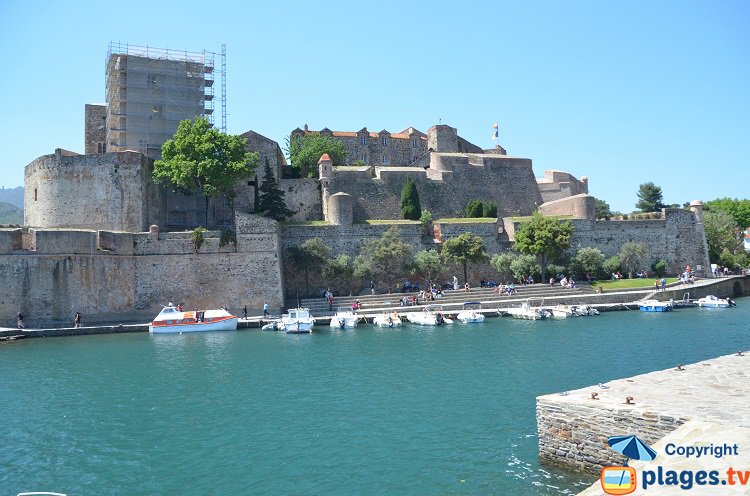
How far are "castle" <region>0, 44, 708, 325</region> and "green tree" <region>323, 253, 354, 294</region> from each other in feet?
4.71

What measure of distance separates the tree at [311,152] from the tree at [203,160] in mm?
8514

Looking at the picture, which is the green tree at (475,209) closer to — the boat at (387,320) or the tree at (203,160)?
the boat at (387,320)

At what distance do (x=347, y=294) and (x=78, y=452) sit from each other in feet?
82.2

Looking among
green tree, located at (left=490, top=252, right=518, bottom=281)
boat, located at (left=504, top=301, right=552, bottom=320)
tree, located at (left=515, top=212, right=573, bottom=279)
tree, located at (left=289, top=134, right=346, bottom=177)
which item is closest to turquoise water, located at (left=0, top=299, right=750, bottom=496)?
boat, located at (left=504, top=301, right=552, bottom=320)

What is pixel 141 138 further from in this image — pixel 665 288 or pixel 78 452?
pixel 665 288

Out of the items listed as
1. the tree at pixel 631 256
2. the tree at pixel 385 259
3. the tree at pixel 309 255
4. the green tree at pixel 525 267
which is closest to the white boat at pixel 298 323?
the tree at pixel 309 255

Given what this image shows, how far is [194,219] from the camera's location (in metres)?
40.2

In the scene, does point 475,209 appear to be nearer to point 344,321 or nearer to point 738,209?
point 344,321

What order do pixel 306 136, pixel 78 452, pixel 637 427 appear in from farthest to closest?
pixel 306 136 → pixel 78 452 → pixel 637 427

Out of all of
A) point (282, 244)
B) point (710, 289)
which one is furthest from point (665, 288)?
point (282, 244)

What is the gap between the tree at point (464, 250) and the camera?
38469 millimetres

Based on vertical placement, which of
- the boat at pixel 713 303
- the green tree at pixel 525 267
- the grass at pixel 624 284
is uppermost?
the green tree at pixel 525 267

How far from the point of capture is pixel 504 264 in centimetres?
3934

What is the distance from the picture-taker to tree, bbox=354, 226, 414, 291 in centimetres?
3666
